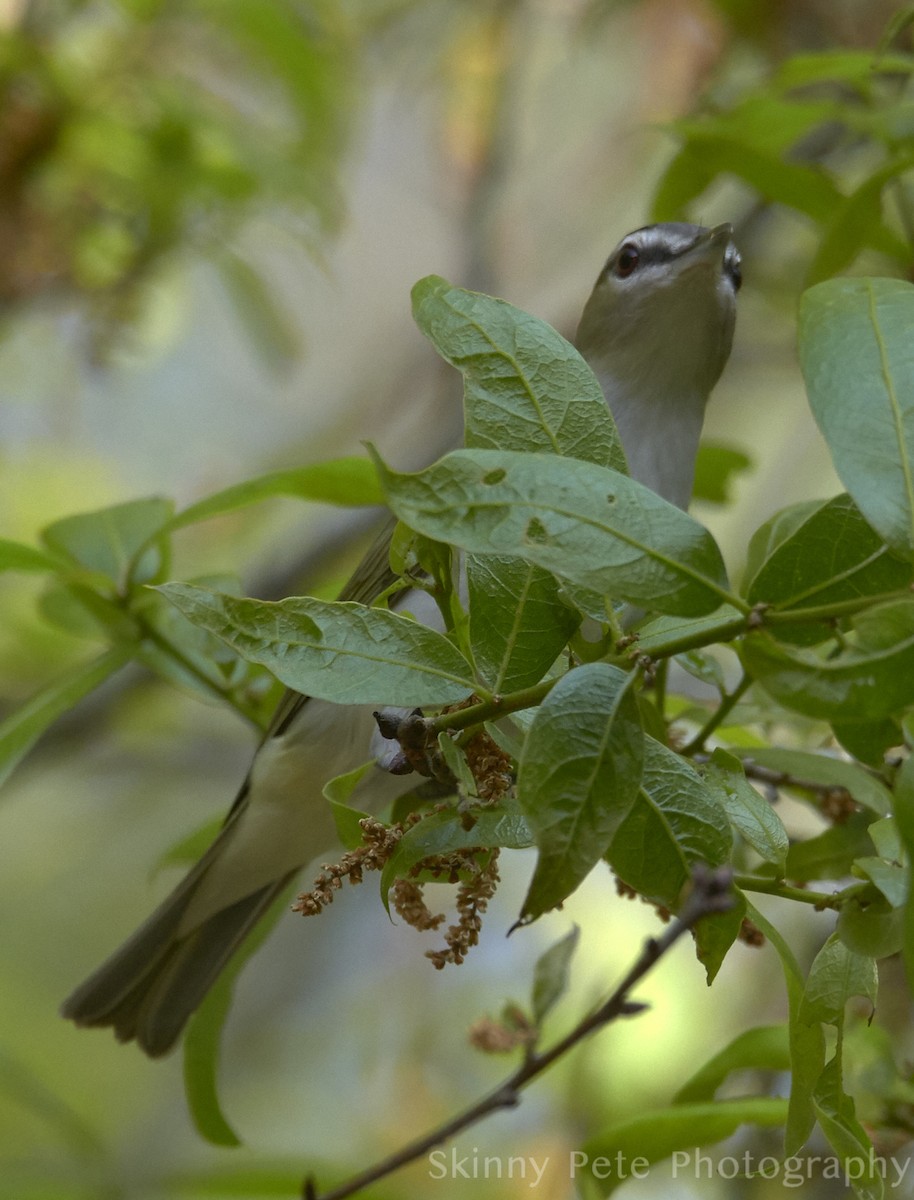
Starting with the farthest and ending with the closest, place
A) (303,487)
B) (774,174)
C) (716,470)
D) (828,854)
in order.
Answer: (716,470)
(774,174)
(303,487)
(828,854)

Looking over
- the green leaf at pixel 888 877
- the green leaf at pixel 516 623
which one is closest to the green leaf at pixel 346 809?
the green leaf at pixel 516 623

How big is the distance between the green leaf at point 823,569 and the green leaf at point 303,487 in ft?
2.03

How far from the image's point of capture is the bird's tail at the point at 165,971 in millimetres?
1825

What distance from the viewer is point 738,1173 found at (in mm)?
1580

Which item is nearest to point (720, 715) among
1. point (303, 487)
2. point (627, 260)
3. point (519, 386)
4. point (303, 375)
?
point (519, 386)

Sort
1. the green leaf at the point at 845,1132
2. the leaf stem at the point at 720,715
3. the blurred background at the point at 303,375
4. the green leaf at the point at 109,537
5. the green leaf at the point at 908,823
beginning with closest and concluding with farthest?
the green leaf at the point at 908,823 → the green leaf at the point at 845,1132 → the leaf stem at the point at 720,715 → the green leaf at the point at 109,537 → the blurred background at the point at 303,375

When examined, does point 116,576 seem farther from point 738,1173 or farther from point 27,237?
point 27,237

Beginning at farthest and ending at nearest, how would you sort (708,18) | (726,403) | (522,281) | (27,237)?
(522,281)
(726,403)
(708,18)
(27,237)

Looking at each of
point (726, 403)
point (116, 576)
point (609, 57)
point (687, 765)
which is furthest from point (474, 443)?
point (609, 57)

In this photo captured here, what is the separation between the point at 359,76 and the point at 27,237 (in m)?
1.58

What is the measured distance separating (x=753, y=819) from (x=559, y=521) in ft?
1.04

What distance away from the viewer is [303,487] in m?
1.39

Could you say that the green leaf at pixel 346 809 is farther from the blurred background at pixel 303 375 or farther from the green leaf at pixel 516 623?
the blurred background at pixel 303 375

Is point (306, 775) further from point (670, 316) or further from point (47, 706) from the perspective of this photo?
point (670, 316)
